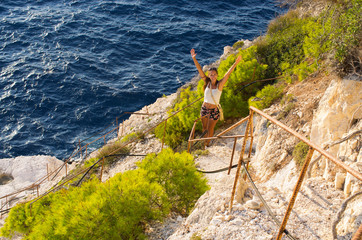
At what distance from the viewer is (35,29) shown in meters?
27.6

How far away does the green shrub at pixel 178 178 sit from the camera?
5867mm

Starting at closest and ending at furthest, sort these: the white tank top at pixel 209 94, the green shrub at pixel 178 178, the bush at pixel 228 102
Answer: the green shrub at pixel 178 178 < the white tank top at pixel 209 94 < the bush at pixel 228 102

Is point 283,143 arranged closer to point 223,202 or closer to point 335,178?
point 335,178

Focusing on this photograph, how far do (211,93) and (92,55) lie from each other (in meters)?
20.6

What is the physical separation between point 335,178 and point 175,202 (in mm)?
2947

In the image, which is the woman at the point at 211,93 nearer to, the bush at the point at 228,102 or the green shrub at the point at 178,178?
the green shrub at the point at 178,178

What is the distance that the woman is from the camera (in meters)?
7.00

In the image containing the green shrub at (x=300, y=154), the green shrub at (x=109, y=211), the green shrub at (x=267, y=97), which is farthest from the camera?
the green shrub at (x=267, y=97)

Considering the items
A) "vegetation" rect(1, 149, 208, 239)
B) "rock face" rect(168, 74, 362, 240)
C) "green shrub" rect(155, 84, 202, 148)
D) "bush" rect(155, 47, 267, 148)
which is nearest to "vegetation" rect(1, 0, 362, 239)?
"vegetation" rect(1, 149, 208, 239)

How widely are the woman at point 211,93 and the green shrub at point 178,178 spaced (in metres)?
1.80

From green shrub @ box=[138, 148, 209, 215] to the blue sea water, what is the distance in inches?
526

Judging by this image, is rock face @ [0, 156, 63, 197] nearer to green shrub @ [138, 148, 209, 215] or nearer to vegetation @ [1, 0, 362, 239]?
vegetation @ [1, 0, 362, 239]

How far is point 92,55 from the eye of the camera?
2564 cm

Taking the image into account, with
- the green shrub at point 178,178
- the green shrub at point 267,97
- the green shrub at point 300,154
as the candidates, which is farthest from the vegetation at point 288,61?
the green shrub at point 178,178
